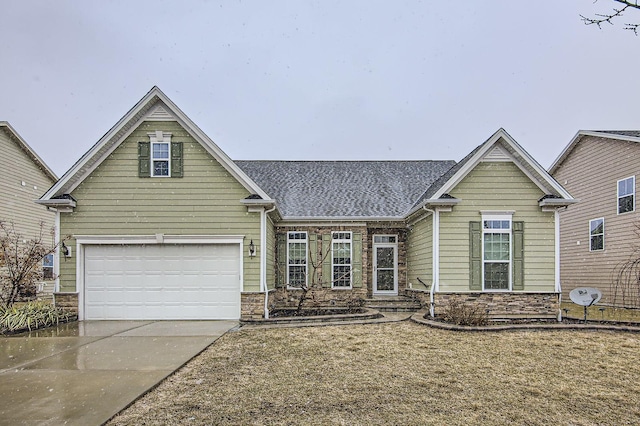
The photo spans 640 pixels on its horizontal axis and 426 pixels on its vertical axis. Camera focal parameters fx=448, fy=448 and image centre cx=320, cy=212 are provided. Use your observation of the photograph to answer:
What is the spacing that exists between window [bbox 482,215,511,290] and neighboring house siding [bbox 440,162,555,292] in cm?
33

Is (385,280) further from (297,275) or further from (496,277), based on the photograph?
(496,277)

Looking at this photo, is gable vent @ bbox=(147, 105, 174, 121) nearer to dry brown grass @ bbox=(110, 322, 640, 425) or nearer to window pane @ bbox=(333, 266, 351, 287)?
dry brown grass @ bbox=(110, 322, 640, 425)

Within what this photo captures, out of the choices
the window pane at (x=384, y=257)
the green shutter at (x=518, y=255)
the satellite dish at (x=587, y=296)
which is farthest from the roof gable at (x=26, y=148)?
the satellite dish at (x=587, y=296)

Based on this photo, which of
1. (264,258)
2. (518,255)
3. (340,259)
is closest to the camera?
(264,258)

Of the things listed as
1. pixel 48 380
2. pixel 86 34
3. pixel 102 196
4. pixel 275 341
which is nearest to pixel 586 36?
pixel 275 341

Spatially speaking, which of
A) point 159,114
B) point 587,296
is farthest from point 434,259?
point 159,114

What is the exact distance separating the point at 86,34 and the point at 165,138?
909 cm

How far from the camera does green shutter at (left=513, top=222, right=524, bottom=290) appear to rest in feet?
40.0

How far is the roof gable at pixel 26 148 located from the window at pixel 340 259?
48.5ft

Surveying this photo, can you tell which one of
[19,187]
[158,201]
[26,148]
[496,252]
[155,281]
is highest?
[26,148]

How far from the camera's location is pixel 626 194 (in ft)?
49.8

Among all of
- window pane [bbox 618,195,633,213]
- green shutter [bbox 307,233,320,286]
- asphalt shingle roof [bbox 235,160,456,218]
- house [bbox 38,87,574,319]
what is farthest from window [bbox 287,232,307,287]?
window pane [bbox 618,195,633,213]

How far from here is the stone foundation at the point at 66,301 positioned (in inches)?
474

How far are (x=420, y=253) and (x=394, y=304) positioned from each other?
177 centimetres
